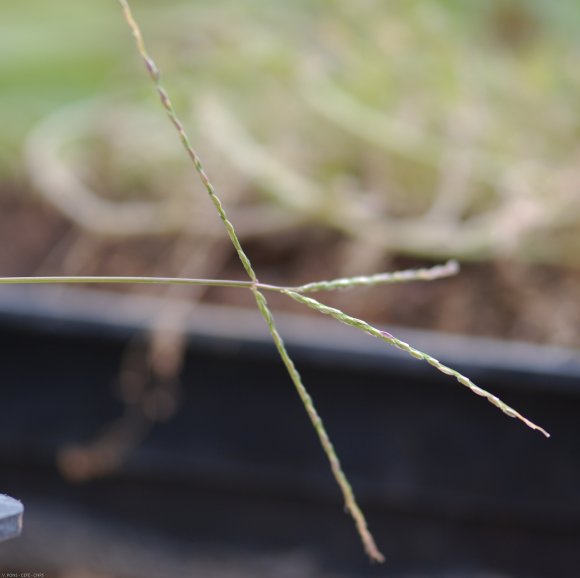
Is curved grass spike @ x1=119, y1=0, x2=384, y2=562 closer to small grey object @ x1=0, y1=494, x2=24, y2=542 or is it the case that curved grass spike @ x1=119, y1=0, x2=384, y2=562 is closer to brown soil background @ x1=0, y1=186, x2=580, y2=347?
small grey object @ x1=0, y1=494, x2=24, y2=542

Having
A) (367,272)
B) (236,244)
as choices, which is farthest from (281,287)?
(367,272)

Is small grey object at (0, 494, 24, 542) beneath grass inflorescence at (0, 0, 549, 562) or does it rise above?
beneath

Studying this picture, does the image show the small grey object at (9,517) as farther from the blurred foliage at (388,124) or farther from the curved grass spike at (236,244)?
the blurred foliage at (388,124)

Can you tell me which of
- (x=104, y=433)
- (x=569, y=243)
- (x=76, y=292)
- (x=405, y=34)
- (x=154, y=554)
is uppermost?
(x=405, y=34)

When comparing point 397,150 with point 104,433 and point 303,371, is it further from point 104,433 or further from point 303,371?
point 104,433

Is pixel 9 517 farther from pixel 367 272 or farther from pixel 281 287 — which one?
pixel 367 272

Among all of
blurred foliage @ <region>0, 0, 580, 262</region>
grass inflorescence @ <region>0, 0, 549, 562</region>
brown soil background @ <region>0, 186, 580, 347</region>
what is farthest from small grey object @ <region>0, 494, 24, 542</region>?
brown soil background @ <region>0, 186, 580, 347</region>

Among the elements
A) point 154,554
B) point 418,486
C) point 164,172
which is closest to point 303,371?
point 418,486

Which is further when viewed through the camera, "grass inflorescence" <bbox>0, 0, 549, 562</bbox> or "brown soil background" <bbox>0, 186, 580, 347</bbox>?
"brown soil background" <bbox>0, 186, 580, 347</bbox>
